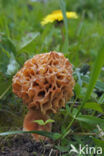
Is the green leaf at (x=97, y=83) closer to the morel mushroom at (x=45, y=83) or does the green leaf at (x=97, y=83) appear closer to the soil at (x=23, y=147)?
the morel mushroom at (x=45, y=83)

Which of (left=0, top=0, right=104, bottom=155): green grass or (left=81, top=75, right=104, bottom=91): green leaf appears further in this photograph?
(left=81, top=75, right=104, bottom=91): green leaf

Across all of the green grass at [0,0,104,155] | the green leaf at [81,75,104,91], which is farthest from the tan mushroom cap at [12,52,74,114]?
the green leaf at [81,75,104,91]

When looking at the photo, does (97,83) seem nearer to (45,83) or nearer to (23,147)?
(45,83)

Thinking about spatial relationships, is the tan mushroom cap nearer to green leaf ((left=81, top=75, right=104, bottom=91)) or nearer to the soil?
the soil

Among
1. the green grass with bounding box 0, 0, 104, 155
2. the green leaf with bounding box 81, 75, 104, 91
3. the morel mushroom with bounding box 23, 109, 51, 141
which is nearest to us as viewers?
the green grass with bounding box 0, 0, 104, 155

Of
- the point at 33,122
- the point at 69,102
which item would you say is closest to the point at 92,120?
the point at 69,102

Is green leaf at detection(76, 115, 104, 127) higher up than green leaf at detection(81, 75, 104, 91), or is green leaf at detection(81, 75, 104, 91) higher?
green leaf at detection(81, 75, 104, 91)

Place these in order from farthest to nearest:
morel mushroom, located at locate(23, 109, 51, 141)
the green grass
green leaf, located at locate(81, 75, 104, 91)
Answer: green leaf, located at locate(81, 75, 104, 91), morel mushroom, located at locate(23, 109, 51, 141), the green grass

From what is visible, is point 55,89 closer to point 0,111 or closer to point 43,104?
point 43,104
